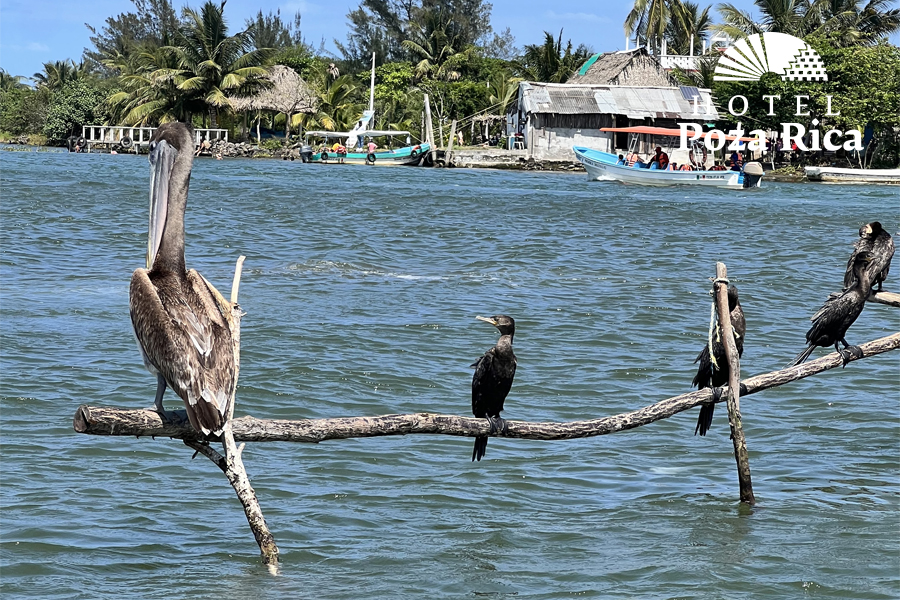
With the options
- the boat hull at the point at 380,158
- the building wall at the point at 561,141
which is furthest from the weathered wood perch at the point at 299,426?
the boat hull at the point at 380,158

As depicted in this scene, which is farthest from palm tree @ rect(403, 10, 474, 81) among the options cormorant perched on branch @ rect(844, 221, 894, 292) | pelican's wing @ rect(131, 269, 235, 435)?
pelican's wing @ rect(131, 269, 235, 435)

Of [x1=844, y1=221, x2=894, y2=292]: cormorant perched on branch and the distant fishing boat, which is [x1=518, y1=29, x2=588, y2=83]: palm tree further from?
[x1=844, y1=221, x2=894, y2=292]: cormorant perched on branch

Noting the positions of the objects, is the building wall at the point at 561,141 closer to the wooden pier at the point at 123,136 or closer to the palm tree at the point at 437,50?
the palm tree at the point at 437,50

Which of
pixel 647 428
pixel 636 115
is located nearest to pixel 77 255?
pixel 647 428

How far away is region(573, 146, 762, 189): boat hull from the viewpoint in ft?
121

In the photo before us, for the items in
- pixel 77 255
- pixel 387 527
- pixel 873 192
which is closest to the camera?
pixel 387 527

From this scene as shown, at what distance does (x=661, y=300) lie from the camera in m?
13.7

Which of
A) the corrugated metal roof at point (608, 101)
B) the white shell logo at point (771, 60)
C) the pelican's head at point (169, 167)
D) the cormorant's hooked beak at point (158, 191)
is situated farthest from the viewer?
the corrugated metal roof at point (608, 101)

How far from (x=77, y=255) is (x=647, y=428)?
10.9 metres

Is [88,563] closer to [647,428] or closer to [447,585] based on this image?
[447,585]

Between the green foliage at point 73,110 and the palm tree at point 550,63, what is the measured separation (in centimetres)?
2408

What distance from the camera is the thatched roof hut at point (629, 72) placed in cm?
4978

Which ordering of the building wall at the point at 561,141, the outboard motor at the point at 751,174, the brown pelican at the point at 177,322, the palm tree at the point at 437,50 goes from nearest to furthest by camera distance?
the brown pelican at the point at 177,322, the outboard motor at the point at 751,174, the building wall at the point at 561,141, the palm tree at the point at 437,50

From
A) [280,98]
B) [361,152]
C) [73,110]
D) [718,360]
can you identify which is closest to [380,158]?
[361,152]
